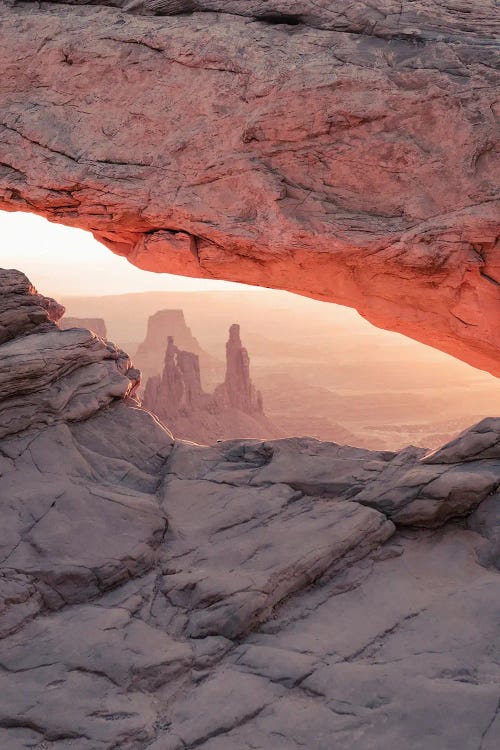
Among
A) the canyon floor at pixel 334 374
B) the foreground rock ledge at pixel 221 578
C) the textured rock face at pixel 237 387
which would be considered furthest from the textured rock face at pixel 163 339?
the foreground rock ledge at pixel 221 578

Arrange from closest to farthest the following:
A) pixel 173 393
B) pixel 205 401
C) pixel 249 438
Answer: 1. pixel 249 438
2. pixel 173 393
3. pixel 205 401

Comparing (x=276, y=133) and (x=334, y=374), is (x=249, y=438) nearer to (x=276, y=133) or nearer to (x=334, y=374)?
(x=276, y=133)

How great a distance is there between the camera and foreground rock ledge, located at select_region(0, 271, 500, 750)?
20.6 ft

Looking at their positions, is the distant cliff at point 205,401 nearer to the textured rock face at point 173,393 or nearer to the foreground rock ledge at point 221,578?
the textured rock face at point 173,393

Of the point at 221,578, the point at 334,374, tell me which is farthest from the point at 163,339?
the point at 221,578

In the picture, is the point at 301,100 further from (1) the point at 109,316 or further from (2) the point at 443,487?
(1) the point at 109,316

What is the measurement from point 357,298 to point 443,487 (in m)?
6.45

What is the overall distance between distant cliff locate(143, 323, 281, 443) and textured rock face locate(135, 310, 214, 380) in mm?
39403

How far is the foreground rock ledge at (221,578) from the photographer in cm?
629

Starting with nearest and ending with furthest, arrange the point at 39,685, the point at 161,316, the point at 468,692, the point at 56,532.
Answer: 1. the point at 468,692
2. the point at 39,685
3. the point at 56,532
4. the point at 161,316

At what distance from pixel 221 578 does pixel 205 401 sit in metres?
47.3

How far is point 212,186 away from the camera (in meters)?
13.1

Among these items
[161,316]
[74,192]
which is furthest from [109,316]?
[74,192]

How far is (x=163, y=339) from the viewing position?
10475 centimetres
